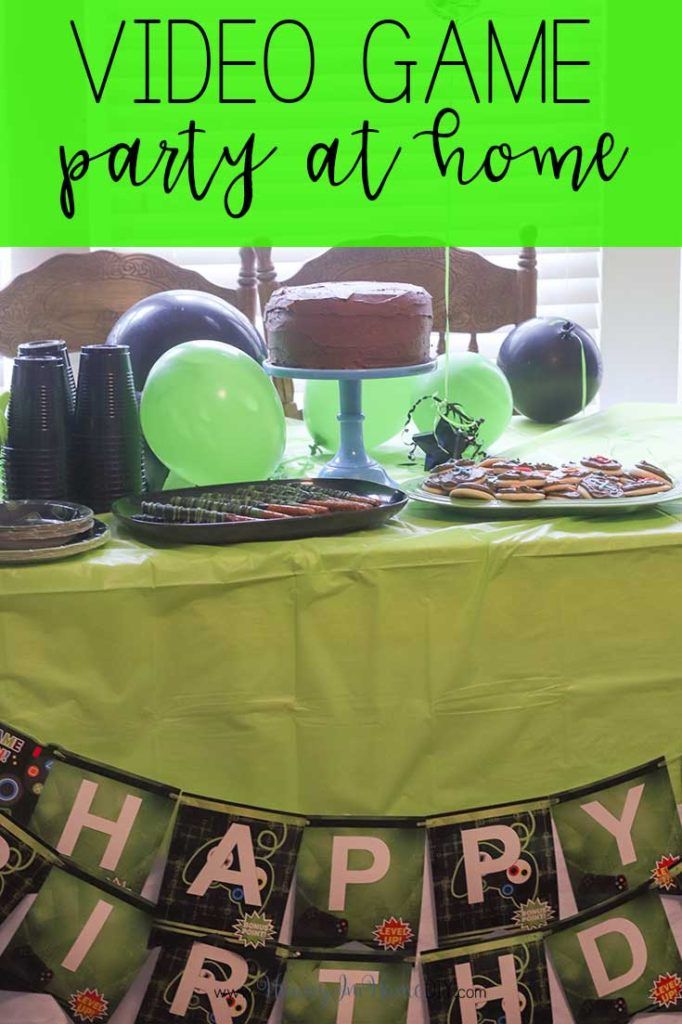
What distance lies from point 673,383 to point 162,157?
1.21 metres

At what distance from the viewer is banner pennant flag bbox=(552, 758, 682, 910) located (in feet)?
3.92

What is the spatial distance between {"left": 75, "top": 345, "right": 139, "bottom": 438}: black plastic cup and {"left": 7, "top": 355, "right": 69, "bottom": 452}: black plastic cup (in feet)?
0.07

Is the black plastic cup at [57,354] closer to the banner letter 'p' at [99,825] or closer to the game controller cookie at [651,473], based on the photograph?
the banner letter 'p' at [99,825]

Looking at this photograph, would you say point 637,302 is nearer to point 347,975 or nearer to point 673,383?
point 673,383

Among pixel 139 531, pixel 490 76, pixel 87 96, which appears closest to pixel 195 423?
pixel 139 531

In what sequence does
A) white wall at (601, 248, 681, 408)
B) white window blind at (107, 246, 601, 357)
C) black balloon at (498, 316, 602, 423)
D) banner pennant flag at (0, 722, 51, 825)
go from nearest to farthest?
banner pennant flag at (0, 722, 51, 825) → black balloon at (498, 316, 602, 423) → white window blind at (107, 246, 601, 357) → white wall at (601, 248, 681, 408)

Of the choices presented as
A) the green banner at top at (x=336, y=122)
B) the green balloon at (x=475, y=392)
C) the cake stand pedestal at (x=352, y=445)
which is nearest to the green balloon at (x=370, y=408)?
the green balloon at (x=475, y=392)

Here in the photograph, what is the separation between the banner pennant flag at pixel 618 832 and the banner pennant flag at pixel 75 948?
412 mm

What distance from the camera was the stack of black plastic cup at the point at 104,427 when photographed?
1.29 meters

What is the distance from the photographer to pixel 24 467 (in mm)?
1278

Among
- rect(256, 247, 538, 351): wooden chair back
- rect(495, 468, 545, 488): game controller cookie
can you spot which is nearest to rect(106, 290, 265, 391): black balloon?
rect(495, 468, 545, 488): game controller cookie

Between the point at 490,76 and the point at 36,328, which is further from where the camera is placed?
the point at 490,76

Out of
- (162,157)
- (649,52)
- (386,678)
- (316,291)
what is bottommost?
(386,678)

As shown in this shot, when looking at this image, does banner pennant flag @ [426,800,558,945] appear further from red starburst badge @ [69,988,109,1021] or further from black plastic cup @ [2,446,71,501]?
black plastic cup @ [2,446,71,501]
